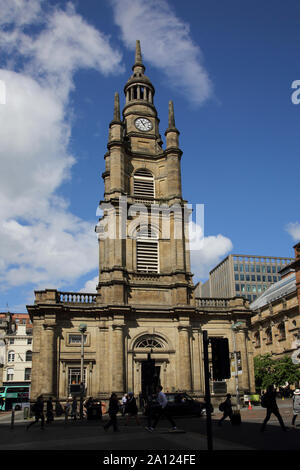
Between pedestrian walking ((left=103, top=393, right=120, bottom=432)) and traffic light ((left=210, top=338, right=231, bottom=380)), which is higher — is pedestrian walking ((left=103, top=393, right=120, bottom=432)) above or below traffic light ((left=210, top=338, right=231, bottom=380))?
below

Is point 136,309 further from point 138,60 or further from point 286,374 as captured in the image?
point 138,60

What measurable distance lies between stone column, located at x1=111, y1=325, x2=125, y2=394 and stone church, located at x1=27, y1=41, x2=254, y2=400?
0.25ft

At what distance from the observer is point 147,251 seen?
1577 inches

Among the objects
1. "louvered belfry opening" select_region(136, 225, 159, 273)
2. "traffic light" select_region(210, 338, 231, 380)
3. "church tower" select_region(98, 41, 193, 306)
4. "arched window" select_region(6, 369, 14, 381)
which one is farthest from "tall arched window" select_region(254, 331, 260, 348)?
"traffic light" select_region(210, 338, 231, 380)

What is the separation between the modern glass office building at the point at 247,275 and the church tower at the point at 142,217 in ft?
256

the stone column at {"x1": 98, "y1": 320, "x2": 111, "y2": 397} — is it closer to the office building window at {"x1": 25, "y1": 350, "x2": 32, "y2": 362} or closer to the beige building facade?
the beige building facade

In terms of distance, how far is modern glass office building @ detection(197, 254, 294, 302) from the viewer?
119 meters

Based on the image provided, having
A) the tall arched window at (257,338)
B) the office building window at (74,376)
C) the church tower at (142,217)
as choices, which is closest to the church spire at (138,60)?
the church tower at (142,217)

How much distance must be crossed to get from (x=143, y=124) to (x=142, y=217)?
11.7 metres

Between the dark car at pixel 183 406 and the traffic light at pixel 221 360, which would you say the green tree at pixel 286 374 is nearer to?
the dark car at pixel 183 406

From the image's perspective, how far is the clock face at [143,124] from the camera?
4634cm

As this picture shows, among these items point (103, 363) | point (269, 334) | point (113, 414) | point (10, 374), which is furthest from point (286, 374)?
point (10, 374)
